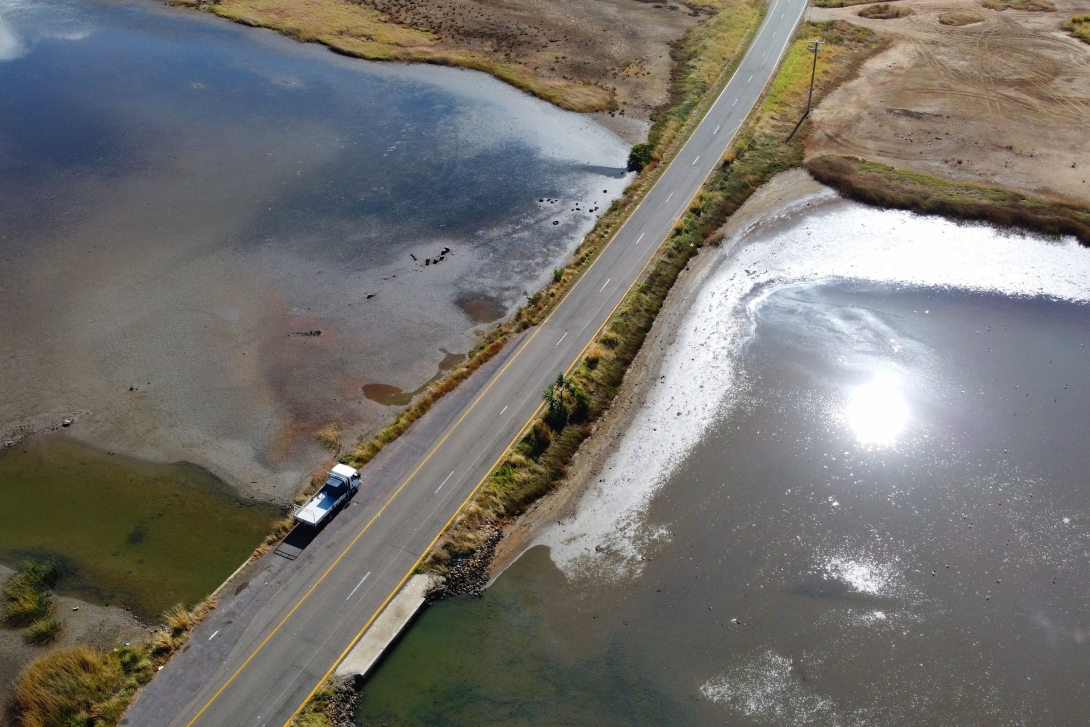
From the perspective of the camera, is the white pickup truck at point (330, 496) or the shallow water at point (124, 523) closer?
the shallow water at point (124, 523)

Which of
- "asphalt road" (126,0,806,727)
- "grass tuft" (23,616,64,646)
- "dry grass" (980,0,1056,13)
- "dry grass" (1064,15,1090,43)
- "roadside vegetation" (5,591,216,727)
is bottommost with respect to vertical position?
"grass tuft" (23,616,64,646)

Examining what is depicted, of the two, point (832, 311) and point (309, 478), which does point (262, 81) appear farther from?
point (832, 311)

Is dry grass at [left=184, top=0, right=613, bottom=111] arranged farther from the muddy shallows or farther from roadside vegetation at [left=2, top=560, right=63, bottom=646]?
roadside vegetation at [left=2, top=560, right=63, bottom=646]

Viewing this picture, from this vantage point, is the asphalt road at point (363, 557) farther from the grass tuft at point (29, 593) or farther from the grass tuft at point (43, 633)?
the grass tuft at point (29, 593)

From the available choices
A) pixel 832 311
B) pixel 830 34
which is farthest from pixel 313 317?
pixel 830 34

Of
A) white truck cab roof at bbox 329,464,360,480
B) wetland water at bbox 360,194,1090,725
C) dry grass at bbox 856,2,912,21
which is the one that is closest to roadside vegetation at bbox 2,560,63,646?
white truck cab roof at bbox 329,464,360,480

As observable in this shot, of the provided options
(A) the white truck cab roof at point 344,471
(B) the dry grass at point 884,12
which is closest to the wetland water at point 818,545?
(A) the white truck cab roof at point 344,471
